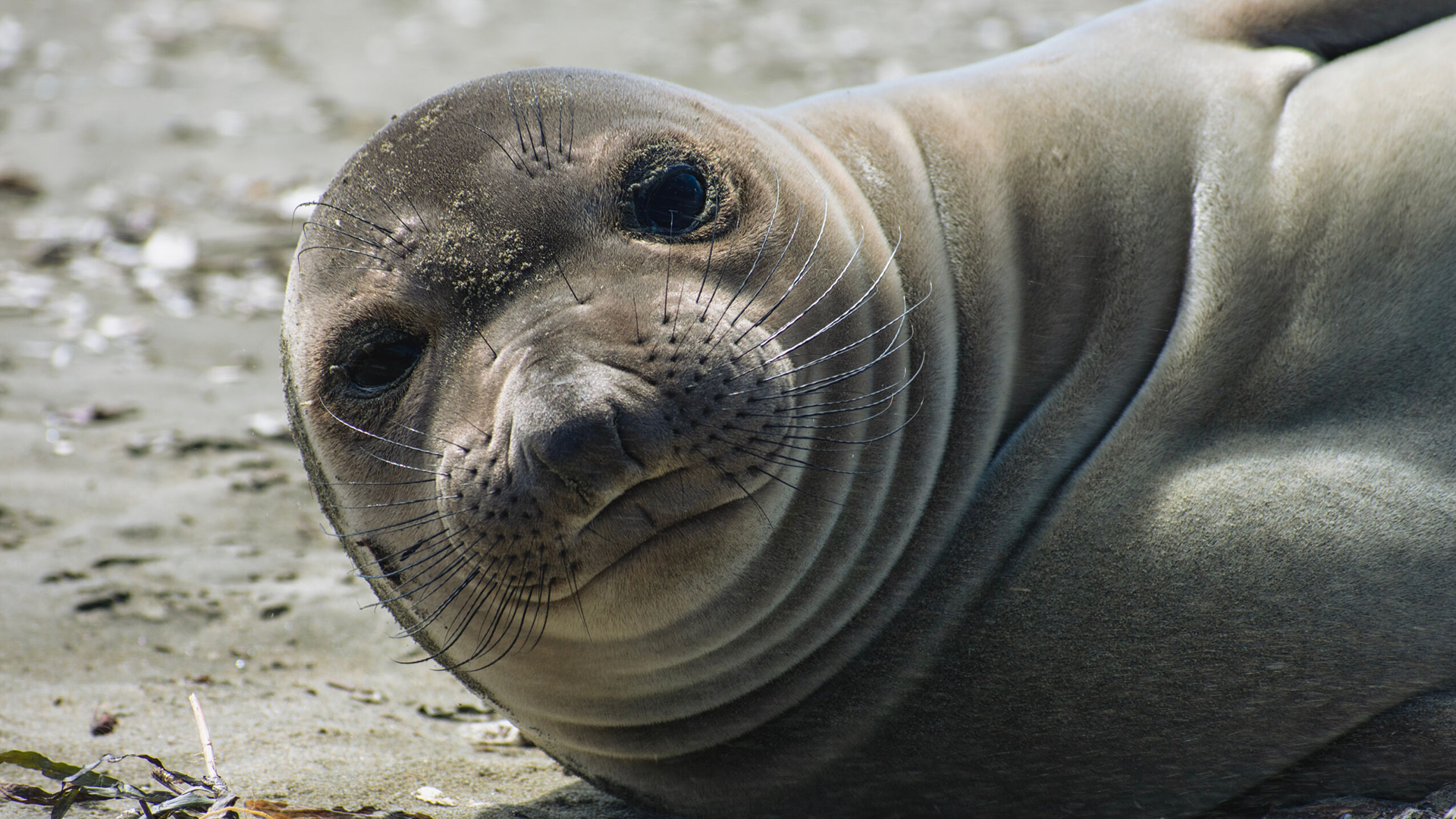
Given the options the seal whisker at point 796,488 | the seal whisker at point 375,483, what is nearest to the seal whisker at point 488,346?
the seal whisker at point 375,483

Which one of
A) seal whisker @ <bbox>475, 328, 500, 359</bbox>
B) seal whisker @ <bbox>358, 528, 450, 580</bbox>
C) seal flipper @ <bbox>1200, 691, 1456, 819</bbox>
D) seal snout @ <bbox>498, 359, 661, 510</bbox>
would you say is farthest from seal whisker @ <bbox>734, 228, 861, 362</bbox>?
seal flipper @ <bbox>1200, 691, 1456, 819</bbox>

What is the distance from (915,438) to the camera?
2396 millimetres

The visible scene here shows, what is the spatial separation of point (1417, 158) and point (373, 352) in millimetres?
2001

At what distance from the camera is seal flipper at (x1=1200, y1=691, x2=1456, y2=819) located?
83.7 inches

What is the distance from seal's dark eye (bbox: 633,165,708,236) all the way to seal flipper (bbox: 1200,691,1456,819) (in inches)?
55.2

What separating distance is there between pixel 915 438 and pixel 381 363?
988 mm

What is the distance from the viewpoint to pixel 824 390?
2.28m

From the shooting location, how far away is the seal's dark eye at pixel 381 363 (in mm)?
2285

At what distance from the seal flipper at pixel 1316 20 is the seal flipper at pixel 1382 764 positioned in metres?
1.51

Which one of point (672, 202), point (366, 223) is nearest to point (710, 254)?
point (672, 202)

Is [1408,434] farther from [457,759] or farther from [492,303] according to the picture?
[457,759]

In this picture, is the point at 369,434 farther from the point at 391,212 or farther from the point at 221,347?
the point at 221,347

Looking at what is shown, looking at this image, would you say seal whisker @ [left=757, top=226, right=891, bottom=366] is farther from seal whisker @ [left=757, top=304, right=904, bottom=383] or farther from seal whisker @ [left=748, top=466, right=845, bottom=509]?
seal whisker @ [left=748, top=466, right=845, bottom=509]

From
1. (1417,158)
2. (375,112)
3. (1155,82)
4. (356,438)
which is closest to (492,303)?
(356,438)
